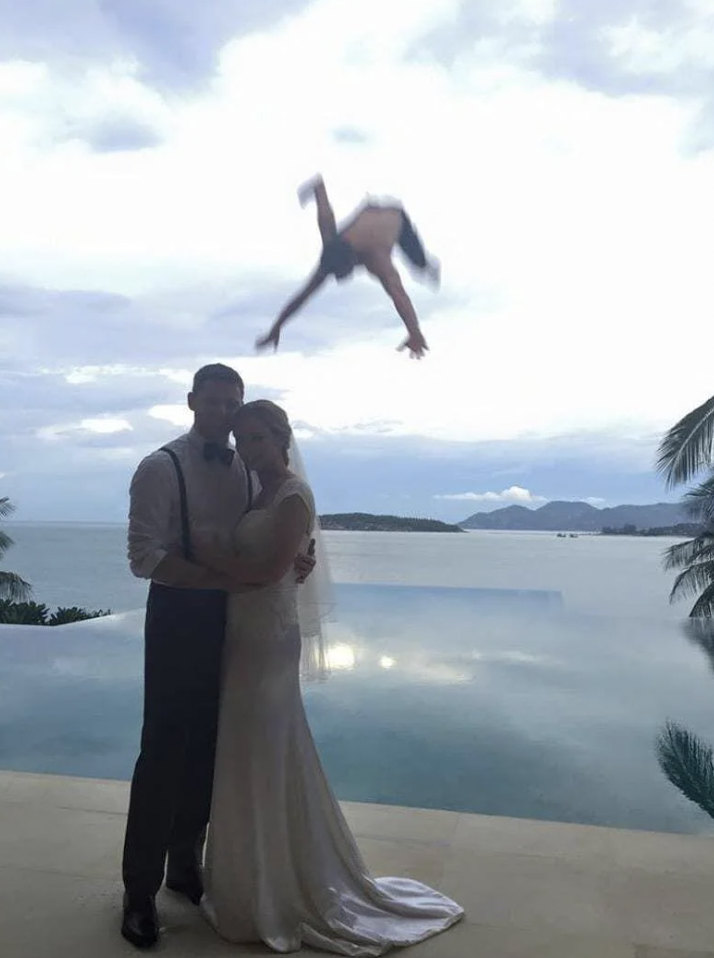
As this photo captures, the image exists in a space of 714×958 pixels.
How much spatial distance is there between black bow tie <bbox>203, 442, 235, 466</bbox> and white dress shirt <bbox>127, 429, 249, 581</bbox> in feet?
0.04

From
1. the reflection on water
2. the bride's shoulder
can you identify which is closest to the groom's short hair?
the bride's shoulder

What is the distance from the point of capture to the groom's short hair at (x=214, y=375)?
2297 mm

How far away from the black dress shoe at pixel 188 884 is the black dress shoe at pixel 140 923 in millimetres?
196

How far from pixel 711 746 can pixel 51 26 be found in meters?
5.28

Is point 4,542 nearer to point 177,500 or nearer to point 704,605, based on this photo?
point 704,605

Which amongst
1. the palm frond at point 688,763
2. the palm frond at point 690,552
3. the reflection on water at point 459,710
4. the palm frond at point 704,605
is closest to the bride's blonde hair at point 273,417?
the reflection on water at point 459,710

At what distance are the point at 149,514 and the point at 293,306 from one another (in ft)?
2.20

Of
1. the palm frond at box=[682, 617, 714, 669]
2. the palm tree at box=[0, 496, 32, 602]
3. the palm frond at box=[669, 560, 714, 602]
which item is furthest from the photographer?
the palm tree at box=[0, 496, 32, 602]

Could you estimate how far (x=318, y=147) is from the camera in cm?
269

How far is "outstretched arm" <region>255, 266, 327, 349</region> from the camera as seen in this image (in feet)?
7.36

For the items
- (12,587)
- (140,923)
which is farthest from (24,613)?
(140,923)

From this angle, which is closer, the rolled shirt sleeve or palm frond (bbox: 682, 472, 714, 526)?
the rolled shirt sleeve

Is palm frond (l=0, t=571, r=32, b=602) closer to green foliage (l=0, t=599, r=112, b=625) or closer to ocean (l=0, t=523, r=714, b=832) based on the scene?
green foliage (l=0, t=599, r=112, b=625)

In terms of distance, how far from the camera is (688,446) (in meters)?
7.22
